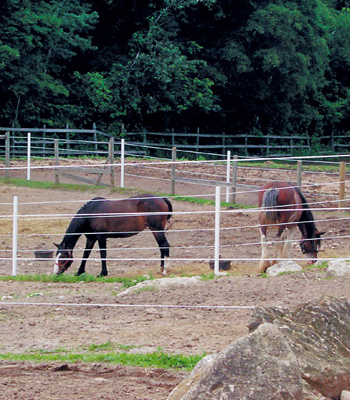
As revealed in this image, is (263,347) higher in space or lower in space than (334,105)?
lower

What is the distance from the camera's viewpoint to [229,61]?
32781mm

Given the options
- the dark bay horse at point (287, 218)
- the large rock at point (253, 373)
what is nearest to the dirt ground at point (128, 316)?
the dark bay horse at point (287, 218)

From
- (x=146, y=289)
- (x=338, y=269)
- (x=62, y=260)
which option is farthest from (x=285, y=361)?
(x=62, y=260)

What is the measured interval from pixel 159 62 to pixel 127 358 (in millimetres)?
25130

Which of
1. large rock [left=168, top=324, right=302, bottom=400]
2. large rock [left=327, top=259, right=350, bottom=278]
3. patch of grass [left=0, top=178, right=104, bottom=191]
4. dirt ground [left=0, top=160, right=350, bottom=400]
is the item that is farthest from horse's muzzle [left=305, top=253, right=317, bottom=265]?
patch of grass [left=0, top=178, right=104, bottom=191]

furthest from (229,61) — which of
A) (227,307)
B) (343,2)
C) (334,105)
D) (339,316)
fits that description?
(339,316)

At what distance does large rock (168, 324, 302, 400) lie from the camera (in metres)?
3.72

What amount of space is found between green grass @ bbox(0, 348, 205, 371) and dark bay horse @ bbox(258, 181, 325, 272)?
5.45m

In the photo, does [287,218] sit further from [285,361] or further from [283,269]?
[285,361]

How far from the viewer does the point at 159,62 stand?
29.5 metres

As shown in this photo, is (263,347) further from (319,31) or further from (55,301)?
(319,31)

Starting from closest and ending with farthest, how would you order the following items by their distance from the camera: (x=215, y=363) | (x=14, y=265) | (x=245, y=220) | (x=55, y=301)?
(x=215, y=363) → (x=55, y=301) → (x=14, y=265) → (x=245, y=220)

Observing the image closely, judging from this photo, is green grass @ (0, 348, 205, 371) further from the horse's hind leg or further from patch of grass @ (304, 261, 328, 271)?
the horse's hind leg

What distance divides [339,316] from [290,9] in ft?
100.0
